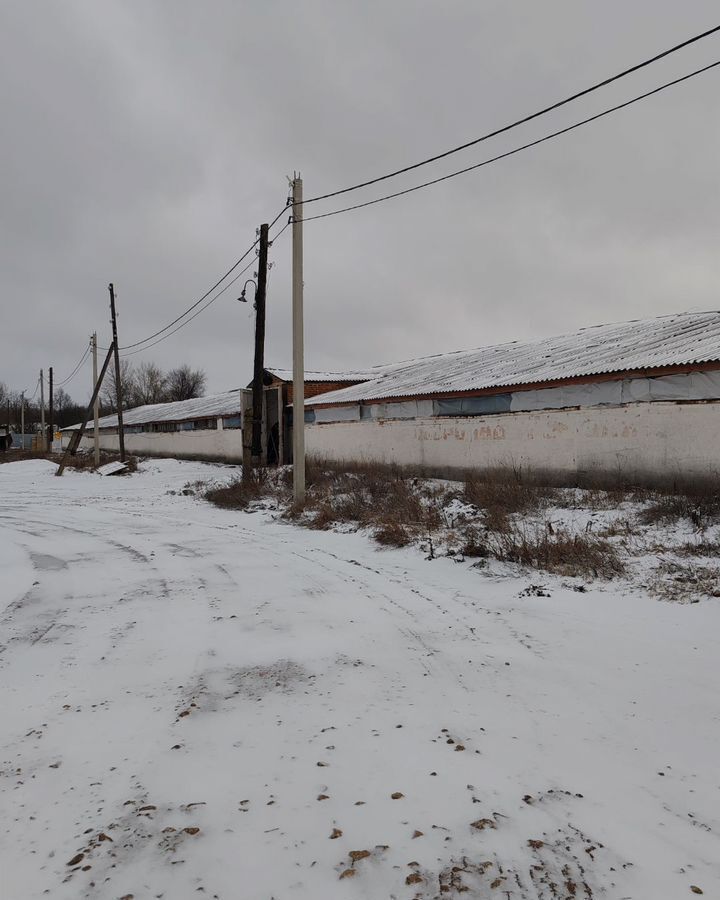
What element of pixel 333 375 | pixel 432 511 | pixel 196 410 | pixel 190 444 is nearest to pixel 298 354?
pixel 432 511

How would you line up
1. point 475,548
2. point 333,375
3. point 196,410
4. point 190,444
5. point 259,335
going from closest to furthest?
point 475,548 < point 259,335 < point 333,375 < point 190,444 < point 196,410

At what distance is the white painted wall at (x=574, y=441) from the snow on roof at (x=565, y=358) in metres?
0.95

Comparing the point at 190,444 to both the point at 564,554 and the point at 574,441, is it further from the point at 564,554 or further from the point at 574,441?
the point at 564,554

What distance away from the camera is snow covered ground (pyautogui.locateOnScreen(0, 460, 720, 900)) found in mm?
2150

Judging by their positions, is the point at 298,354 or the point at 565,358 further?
the point at 565,358

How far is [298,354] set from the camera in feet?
43.0

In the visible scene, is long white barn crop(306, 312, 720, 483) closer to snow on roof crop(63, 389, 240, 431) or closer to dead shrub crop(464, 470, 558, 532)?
dead shrub crop(464, 470, 558, 532)

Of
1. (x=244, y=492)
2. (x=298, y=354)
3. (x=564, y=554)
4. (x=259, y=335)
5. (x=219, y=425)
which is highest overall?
(x=259, y=335)

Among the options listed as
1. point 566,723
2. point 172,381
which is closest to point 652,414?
point 566,723

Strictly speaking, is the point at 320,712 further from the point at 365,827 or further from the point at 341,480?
the point at 341,480

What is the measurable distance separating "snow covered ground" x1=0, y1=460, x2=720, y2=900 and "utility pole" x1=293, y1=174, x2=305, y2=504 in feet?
22.9

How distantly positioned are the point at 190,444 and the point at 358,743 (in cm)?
3264

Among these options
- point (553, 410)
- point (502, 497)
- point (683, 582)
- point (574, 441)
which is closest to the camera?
point (683, 582)

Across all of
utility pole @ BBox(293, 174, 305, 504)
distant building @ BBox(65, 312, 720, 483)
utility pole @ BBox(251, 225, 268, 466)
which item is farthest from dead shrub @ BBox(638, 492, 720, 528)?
utility pole @ BBox(251, 225, 268, 466)
